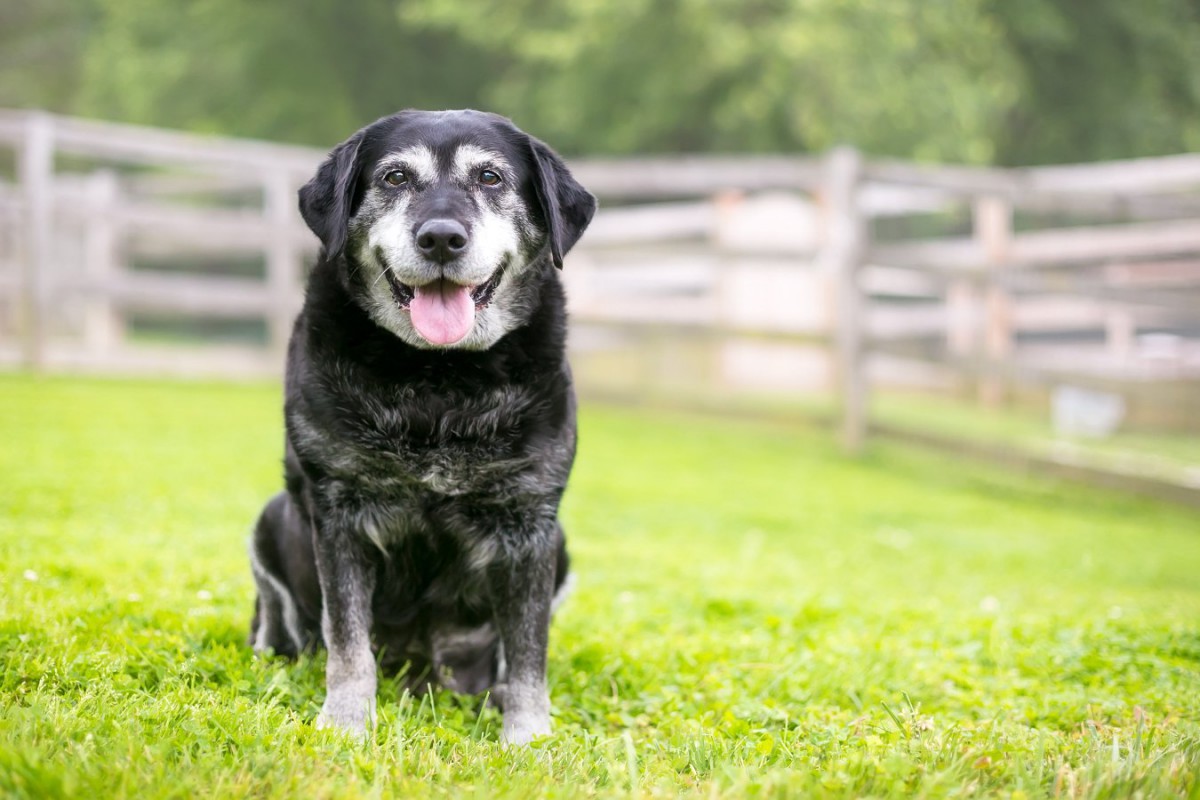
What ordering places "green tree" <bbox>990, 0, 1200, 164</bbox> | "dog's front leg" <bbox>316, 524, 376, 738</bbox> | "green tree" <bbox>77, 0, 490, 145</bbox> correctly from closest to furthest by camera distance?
"dog's front leg" <bbox>316, 524, 376, 738</bbox>
"green tree" <bbox>990, 0, 1200, 164</bbox>
"green tree" <bbox>77, 0, 490, 145</bbox>

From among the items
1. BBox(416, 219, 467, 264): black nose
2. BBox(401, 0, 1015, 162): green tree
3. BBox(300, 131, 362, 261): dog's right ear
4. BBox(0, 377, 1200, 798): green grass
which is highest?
BBox(401, 0, 1015, 162): green tree

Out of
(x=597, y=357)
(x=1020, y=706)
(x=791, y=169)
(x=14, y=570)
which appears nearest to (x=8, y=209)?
(x=597, y=357)

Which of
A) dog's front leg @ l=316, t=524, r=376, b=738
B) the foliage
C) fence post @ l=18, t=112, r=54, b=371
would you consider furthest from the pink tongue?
the foliage

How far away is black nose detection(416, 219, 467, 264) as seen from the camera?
290 cm

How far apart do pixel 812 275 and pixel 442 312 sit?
9.41 meters

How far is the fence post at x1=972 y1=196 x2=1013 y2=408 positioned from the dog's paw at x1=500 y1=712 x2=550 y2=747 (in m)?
7.36

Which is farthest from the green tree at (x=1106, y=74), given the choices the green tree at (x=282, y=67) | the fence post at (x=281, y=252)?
the fence post at (x=281, y=252)

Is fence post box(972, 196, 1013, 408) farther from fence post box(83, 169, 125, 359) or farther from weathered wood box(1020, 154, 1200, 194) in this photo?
fence post box(83, 169, 125, 359)

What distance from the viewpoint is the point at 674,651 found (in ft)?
12.3

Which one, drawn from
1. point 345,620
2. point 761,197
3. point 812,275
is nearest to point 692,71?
point 761,197

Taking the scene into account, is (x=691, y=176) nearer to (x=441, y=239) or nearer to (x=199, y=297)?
(x=199, y=297)

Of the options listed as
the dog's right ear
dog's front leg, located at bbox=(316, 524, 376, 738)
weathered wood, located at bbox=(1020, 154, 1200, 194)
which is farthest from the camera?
weathered wood, located at bbox=(1020, 154, 1200, 194)

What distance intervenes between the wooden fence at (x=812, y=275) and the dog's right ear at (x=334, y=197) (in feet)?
23.3

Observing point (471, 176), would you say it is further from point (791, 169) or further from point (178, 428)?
point (791, 169)
